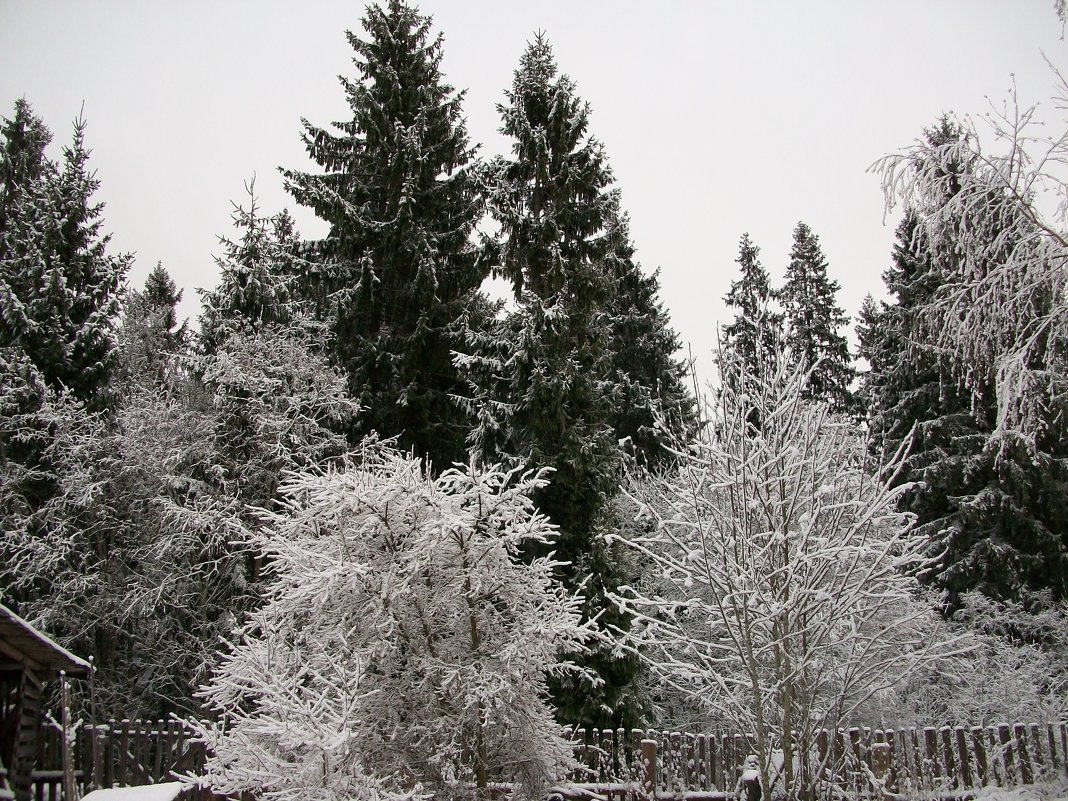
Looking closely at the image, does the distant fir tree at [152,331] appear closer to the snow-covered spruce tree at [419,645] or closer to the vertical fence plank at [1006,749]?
the snow-covered spruce tree at [419,645]

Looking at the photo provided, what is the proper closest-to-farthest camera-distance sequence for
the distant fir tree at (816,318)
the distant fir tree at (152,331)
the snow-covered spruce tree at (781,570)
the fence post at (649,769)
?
the snow-covered spruce tree at (781,570) → the fence post at (649,769) → the distant fir tree at (152,331) → the distant fir tree at (816,318)

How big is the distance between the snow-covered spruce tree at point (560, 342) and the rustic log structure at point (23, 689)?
7.40m

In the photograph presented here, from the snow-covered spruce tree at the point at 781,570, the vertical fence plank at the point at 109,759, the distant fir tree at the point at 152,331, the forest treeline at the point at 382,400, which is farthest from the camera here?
the distant fir tree at the point at 152,331

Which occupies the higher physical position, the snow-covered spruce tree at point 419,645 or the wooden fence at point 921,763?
the snow-covered spruce tree at point 419,645

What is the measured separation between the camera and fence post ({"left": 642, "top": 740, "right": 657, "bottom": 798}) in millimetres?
8148

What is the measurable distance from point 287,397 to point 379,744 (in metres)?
9.43

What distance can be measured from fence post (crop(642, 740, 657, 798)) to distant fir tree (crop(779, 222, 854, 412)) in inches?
735

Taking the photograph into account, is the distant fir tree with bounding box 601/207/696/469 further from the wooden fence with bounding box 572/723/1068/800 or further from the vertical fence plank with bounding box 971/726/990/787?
the vertical fence plank with bounding box 971/726/990/787

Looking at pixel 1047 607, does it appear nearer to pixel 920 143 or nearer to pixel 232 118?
pixel 920 143

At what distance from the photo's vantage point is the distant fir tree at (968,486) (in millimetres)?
17109

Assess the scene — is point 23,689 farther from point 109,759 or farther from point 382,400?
point 382,400

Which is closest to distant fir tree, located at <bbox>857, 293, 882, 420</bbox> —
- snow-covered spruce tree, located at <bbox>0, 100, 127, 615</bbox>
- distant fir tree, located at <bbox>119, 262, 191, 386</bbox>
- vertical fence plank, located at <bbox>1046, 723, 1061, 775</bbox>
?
vertical fence plank, located at <bbox>1046, 723, 1061, 775</bbox>

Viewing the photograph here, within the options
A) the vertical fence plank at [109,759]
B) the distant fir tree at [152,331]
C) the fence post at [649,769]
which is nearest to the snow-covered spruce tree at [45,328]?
the distant fir tree at [152,331]

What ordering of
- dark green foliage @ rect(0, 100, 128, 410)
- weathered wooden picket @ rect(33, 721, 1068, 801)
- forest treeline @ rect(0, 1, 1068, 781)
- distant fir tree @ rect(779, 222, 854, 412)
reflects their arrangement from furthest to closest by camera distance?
1. distant fir tree @ rect(779, 222, 854, 412)
2. dark green foliage @ rect(0, 100, 128, 410)
3. forest treeline @ rect(0, 1, 1068, 781)
4. weathered wooden picket @ rect(33, 721, 1068, 801)
